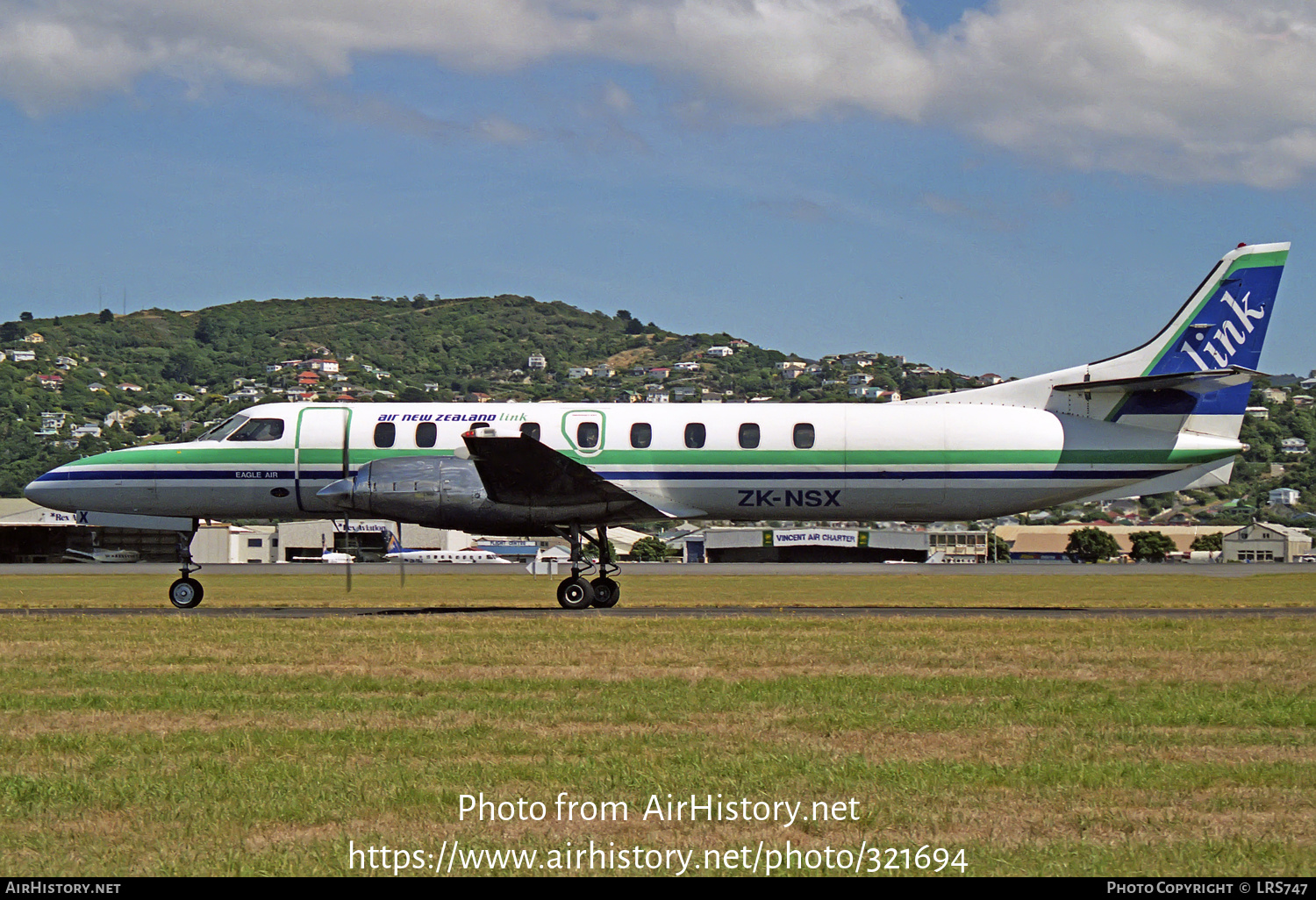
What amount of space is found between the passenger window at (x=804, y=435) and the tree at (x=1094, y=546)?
8449cm

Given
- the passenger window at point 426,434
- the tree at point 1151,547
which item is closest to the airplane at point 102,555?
the passenger window at point 426,434

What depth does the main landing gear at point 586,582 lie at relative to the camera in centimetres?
2469

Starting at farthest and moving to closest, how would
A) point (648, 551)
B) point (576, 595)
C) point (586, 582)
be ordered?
point (648, 551), point (586, 582), point (576, 595)

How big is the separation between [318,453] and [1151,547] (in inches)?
3625

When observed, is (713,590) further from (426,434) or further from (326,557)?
(326,557)

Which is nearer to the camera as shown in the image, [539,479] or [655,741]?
[655,741]

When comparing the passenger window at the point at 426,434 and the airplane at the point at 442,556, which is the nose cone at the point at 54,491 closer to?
the passenger window at the point at 426,434

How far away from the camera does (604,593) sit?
25.4 metres

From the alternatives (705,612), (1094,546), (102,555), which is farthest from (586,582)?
(1094,546)

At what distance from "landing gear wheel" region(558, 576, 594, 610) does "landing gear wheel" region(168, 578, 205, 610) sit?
276 inches

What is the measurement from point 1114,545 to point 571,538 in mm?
90592

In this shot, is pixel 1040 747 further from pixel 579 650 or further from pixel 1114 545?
pixel 1114 545

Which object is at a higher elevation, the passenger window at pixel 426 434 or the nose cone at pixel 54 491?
the passenger window at pixel 426 434

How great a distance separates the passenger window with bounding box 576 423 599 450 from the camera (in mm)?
25359
